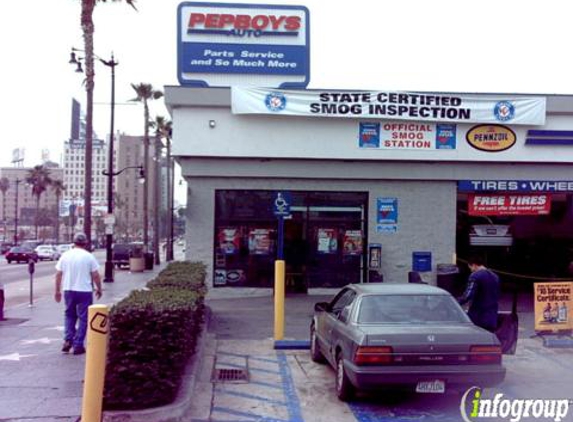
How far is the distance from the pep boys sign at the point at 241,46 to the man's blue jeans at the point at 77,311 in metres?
11.3

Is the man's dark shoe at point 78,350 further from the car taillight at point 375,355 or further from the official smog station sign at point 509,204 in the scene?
the official smog station sign at point 509,204

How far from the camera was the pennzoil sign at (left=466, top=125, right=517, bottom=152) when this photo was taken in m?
18.3

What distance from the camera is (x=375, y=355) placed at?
6.93 metres

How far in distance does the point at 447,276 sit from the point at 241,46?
9.16m

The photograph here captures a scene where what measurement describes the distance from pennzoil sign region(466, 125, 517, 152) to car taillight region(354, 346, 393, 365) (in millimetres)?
12567

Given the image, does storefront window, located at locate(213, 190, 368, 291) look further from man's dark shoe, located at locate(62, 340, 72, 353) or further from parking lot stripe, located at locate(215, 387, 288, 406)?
parking lot stripe, located at locate(215, 387, 288, 406)

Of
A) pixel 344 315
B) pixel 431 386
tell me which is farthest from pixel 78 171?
pixel 431 386

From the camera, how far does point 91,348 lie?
5.62 metres

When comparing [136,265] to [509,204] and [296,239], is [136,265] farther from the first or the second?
[509,204]

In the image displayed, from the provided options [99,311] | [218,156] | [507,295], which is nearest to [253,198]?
[218,156]

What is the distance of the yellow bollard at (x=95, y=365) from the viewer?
5547mm

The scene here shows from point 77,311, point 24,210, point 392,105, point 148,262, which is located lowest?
point 148,262

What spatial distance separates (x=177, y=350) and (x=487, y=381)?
338 cm

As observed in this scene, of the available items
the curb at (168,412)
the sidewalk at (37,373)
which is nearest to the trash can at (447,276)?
the sidewalk at (37,373)
